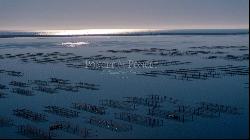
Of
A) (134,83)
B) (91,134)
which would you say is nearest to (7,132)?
(91,134)

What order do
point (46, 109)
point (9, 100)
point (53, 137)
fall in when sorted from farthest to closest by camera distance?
point (9, 100)
point (46, 109)
point (53, 137)

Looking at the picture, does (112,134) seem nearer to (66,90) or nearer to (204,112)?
(204,112)

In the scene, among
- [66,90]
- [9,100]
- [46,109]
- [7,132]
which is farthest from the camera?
[66,90]

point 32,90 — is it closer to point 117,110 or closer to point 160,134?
point 117,110

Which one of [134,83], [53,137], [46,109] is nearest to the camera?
[53,137]

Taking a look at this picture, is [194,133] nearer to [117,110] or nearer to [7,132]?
[117,110]

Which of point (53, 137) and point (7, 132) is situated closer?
point (53, 137)

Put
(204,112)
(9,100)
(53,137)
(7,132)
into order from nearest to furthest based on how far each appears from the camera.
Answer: (53,137), (7,132), (204,112), (9,100)

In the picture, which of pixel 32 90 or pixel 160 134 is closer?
pixel 160 134

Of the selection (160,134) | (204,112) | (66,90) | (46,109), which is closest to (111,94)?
(66,90)
